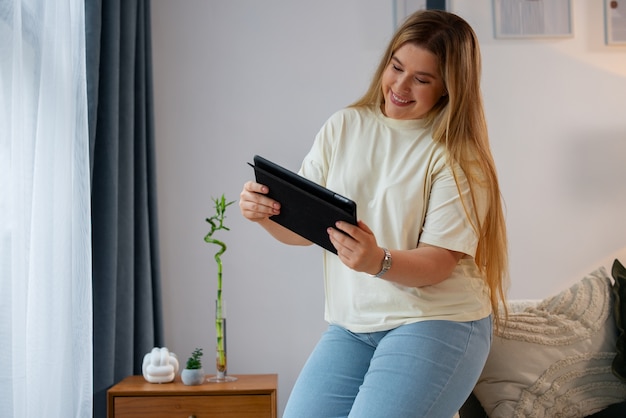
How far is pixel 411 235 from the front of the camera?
170 centimetres

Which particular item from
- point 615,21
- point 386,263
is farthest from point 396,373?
point 615,21

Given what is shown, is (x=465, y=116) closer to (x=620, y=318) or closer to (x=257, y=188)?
(x=257, y=188)

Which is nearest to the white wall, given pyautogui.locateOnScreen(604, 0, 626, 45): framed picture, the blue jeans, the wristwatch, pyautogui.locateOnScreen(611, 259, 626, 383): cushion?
pyautogui.locateOnScreen(604, 0, 626, 45): framed picture

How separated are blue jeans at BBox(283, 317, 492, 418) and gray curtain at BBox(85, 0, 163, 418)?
991 mm

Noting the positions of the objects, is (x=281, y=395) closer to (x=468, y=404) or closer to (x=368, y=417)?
(x=468, y=404)

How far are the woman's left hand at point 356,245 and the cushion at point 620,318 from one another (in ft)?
2.87

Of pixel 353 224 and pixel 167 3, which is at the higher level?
pixel 167 3

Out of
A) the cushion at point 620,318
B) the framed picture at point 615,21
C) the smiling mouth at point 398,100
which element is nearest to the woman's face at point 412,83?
the smiling mouth at point 398,100

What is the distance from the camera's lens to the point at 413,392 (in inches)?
58.3

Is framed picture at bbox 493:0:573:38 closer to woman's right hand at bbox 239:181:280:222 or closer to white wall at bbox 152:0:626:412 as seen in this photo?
white wall at bbox 152:0:626:412

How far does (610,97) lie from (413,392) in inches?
77.4

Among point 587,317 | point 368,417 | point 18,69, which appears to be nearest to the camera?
point 368,417

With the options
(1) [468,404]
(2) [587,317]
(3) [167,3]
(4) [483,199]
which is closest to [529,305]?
(2) [587,317]

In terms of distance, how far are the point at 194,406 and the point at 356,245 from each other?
103 cm
